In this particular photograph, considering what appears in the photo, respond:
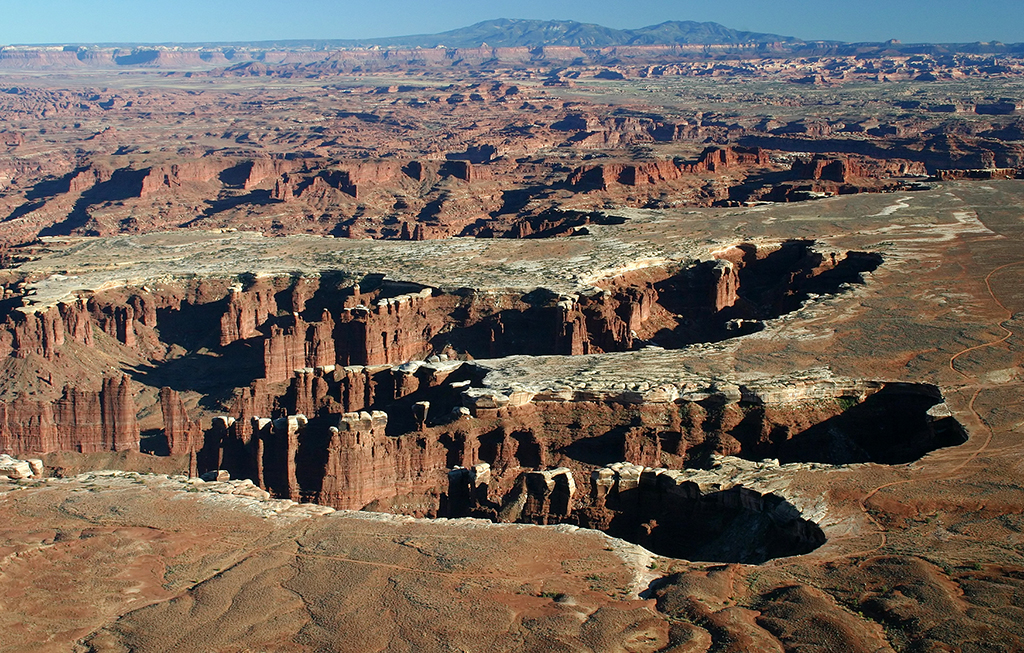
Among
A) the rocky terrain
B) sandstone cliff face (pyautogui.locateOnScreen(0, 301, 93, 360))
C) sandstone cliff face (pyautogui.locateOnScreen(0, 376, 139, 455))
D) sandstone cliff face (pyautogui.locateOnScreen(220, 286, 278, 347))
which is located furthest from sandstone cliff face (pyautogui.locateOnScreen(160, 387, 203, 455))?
sandstone cliff face (pyautogui.locateOnScreen(220, 286, 278, 347))

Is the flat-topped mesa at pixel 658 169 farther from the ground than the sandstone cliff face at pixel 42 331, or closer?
farther from the ground

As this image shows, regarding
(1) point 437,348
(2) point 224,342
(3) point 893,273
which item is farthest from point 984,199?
(2) point 224,342

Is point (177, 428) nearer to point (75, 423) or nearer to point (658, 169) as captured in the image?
point (75, 423)

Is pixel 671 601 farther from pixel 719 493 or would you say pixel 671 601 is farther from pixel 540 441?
pixel 540 441

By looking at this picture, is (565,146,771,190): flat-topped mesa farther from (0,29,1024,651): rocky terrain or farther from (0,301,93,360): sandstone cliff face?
(0,301,93,360): sandstone cliff face

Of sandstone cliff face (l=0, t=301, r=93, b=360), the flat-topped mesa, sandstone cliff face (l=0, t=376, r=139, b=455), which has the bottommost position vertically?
sandstone cliff face (l=0, t=376, r=139, b=455)

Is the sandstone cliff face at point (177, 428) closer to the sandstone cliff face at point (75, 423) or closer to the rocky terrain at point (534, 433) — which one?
the rocky terrain at point (534, 433)

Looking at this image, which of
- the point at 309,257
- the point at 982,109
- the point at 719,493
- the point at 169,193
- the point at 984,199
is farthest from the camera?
the point at 982,109

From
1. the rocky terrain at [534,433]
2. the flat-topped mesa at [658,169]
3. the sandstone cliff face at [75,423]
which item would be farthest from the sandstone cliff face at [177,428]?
the flat-topped mesa at [658,169]
